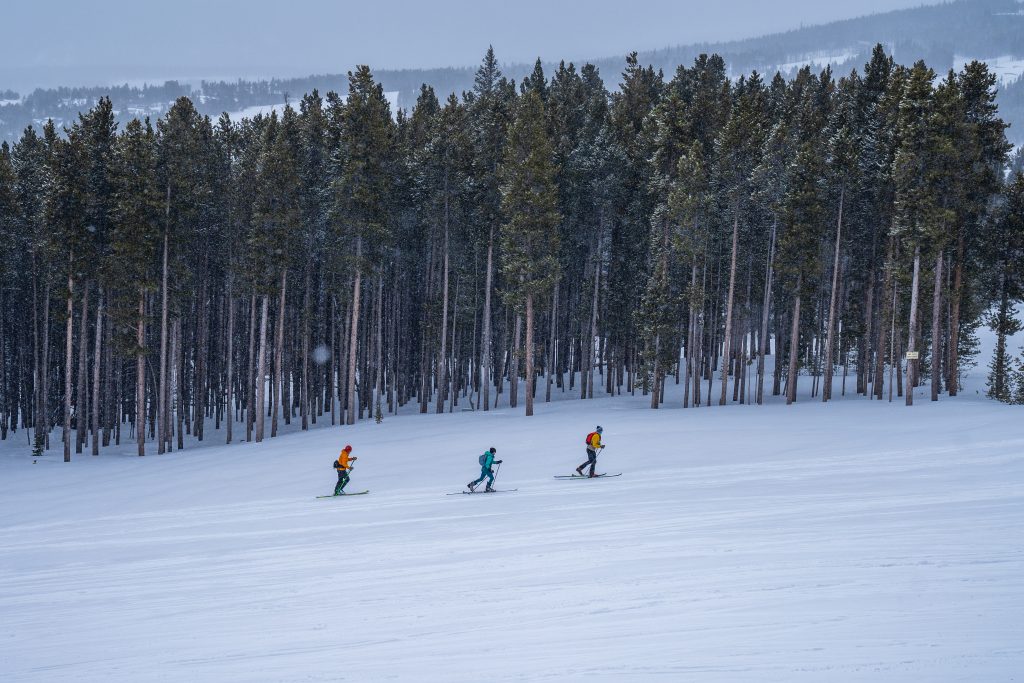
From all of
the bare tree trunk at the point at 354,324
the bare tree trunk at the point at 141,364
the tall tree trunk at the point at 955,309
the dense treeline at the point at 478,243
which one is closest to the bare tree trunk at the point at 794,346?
the dense treeline at the point at 478,243

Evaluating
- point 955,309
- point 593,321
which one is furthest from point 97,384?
point 955,309

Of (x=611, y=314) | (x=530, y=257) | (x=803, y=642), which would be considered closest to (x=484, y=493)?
(x=803, y=642)

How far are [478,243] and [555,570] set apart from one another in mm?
32218

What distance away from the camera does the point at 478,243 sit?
144 ft

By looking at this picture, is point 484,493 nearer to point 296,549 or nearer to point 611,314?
point 296,549

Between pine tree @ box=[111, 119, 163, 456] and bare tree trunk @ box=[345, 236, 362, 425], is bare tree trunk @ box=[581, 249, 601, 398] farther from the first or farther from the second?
pine tree @ box=[111, 119, 163, 456]

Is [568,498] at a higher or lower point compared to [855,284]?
lower

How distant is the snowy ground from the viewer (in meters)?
9.45

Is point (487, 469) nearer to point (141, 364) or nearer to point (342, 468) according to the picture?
point (342, 468)

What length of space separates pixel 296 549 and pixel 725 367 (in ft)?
92.7

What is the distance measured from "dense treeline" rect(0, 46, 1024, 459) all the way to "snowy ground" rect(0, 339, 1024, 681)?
13.0m

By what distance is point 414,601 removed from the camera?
12.1 metres

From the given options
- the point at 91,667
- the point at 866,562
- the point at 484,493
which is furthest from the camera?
the point at 484,493

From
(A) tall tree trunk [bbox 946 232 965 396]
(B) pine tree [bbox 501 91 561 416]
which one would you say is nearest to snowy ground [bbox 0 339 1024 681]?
(A) tall tree trunk [bbox 946 232 965 396]
